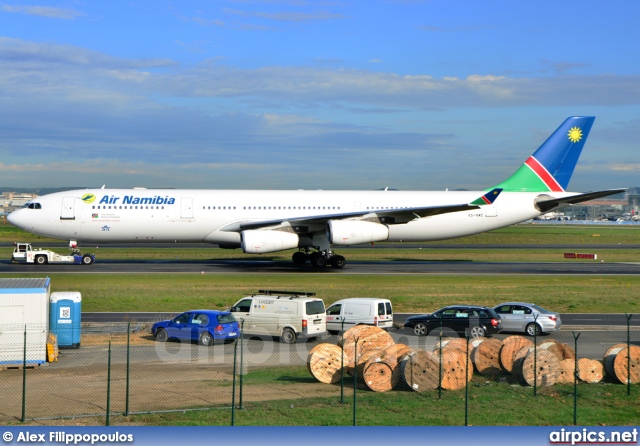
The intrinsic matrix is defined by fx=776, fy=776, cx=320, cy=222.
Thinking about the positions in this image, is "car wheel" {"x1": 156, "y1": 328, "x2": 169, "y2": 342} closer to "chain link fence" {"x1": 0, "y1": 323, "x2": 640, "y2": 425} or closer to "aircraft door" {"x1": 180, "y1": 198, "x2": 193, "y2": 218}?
"chain link fence" {"x1": 0, "y1": 323, "x2": 640, "y2": 425}

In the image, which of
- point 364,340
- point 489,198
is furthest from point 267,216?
point 364,340

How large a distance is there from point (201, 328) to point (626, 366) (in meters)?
15.0

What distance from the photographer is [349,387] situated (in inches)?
889

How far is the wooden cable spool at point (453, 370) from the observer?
21797mm

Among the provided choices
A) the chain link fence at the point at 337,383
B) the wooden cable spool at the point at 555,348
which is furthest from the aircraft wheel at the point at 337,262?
the wooden cable spool at the point at 555,348

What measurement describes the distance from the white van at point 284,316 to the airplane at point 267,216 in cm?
2307

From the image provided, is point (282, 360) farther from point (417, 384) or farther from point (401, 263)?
point (401, 263)

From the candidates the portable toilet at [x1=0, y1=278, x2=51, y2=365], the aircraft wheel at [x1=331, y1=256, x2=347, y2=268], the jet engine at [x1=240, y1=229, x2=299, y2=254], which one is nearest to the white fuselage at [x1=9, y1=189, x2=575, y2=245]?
the jet engine at [x1=240, y1=229, x2=299, y2=254]

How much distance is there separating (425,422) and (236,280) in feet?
106

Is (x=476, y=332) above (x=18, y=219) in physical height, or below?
below

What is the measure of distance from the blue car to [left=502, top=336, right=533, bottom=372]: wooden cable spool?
10.4 metres

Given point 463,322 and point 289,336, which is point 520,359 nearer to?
point 463,322

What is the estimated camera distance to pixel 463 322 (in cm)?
3262

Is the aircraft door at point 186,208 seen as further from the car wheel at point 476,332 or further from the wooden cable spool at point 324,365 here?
the wooden cable spool at point 324,365
